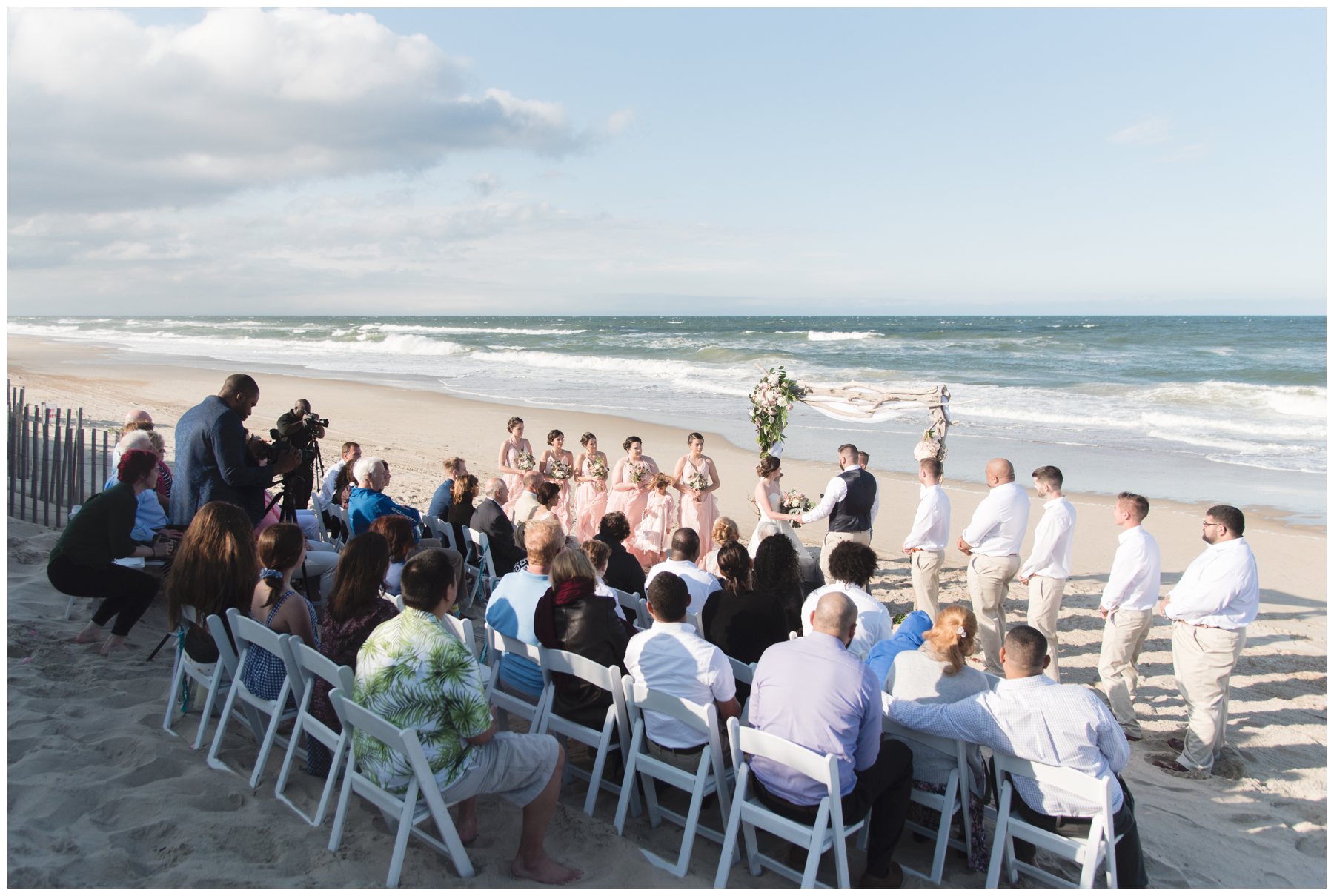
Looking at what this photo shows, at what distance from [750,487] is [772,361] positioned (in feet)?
75.6

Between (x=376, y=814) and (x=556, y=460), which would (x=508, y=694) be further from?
(x=556, y=460)

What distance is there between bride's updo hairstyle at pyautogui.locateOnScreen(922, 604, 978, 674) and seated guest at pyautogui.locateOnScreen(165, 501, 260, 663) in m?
3.47

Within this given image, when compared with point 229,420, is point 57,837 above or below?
below

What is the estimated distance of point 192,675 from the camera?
4.43 meters

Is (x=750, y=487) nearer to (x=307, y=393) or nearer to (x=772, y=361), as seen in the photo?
(x=307, y=393)

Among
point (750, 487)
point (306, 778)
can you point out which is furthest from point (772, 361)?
point (306, 778)

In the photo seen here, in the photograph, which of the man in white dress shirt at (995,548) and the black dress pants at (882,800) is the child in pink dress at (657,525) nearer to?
the man in white dress shirt at (995,548)

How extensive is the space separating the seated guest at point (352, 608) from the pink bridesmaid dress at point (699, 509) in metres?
4.69

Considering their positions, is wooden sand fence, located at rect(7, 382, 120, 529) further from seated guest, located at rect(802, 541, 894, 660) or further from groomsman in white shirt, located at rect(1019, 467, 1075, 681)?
groomsman in white shirt, located at rect(1019, 467, 1075, 681)

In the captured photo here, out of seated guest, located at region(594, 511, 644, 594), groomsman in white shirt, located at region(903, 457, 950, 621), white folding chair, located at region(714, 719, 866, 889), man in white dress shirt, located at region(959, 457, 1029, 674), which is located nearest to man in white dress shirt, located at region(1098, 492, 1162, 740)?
man in white dress shirt, located at region(959, 457, 1029, 674)

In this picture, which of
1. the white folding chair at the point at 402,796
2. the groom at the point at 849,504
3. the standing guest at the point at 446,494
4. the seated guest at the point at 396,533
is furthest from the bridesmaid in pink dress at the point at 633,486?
the white folding chair at the point at 402,796

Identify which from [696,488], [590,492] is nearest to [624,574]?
[696,488]

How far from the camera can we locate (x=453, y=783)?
131 inches

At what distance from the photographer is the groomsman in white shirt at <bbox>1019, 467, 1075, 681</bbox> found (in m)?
5.96
